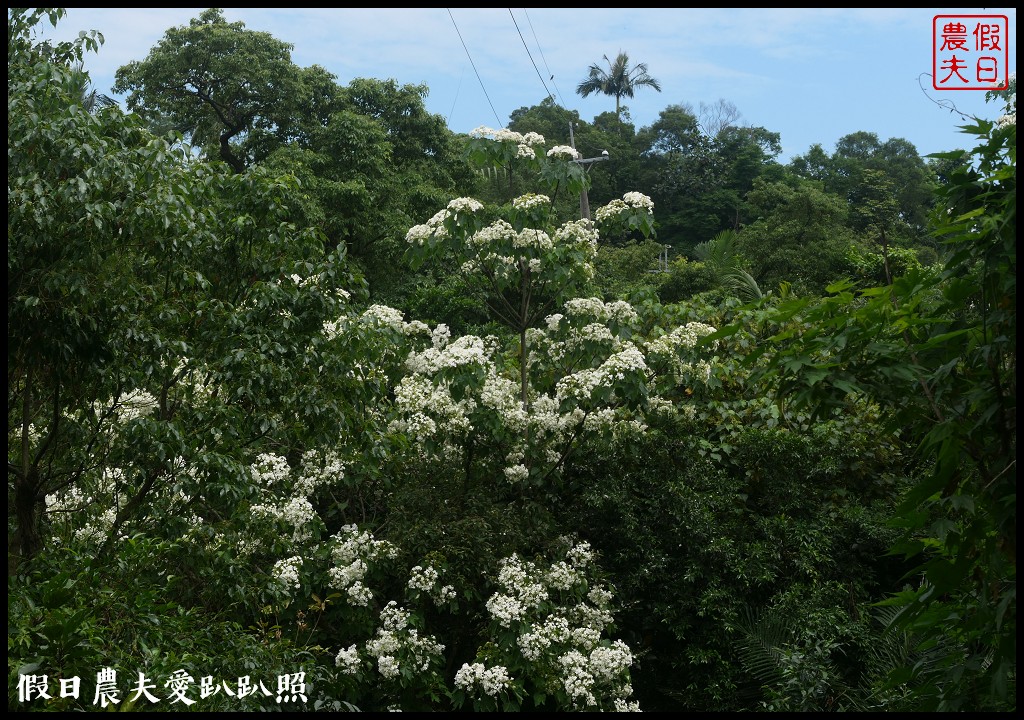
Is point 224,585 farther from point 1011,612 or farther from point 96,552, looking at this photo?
point 1011,612

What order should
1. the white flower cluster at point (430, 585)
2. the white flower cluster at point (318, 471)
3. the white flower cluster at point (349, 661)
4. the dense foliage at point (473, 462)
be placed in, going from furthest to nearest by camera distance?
the white flower cluster at point (318, 471), the white flower cluster at point (430, 585), the white flower cluster at point (349, 661), the dense foliage at point (473, 462)

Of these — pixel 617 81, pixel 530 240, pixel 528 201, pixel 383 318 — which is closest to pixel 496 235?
pixel 530 240

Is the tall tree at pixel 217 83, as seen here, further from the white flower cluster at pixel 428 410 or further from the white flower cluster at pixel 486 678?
the white flower cluster at pixel 486 678

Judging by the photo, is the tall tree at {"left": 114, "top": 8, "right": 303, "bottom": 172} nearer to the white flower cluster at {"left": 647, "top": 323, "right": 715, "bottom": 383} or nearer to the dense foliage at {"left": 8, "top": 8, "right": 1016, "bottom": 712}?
the dense foliage at {"left": 8, "top": 8, "right": 1016, "bottom": 712}

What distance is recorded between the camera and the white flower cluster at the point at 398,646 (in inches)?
190

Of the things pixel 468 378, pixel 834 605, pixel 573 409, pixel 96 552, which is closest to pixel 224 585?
pixel 96 552

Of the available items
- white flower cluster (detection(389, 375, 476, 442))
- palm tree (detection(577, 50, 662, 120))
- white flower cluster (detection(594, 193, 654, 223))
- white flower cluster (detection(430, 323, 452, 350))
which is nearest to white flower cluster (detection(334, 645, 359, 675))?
white flower cluster (detection(389, 375, 476, 442))

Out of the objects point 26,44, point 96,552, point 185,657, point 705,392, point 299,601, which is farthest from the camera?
point 705,392

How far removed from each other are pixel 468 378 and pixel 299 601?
5.39ft

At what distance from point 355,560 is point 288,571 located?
0.63 m

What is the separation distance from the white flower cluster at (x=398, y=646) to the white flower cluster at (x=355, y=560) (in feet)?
0.62

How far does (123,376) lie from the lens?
416cm

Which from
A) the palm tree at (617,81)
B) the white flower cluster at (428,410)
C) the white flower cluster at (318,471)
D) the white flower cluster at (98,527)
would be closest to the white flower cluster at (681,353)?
the white flower cluster at (428,410)

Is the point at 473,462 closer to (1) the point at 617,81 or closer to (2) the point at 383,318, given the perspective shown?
(2) the point at 383,318
